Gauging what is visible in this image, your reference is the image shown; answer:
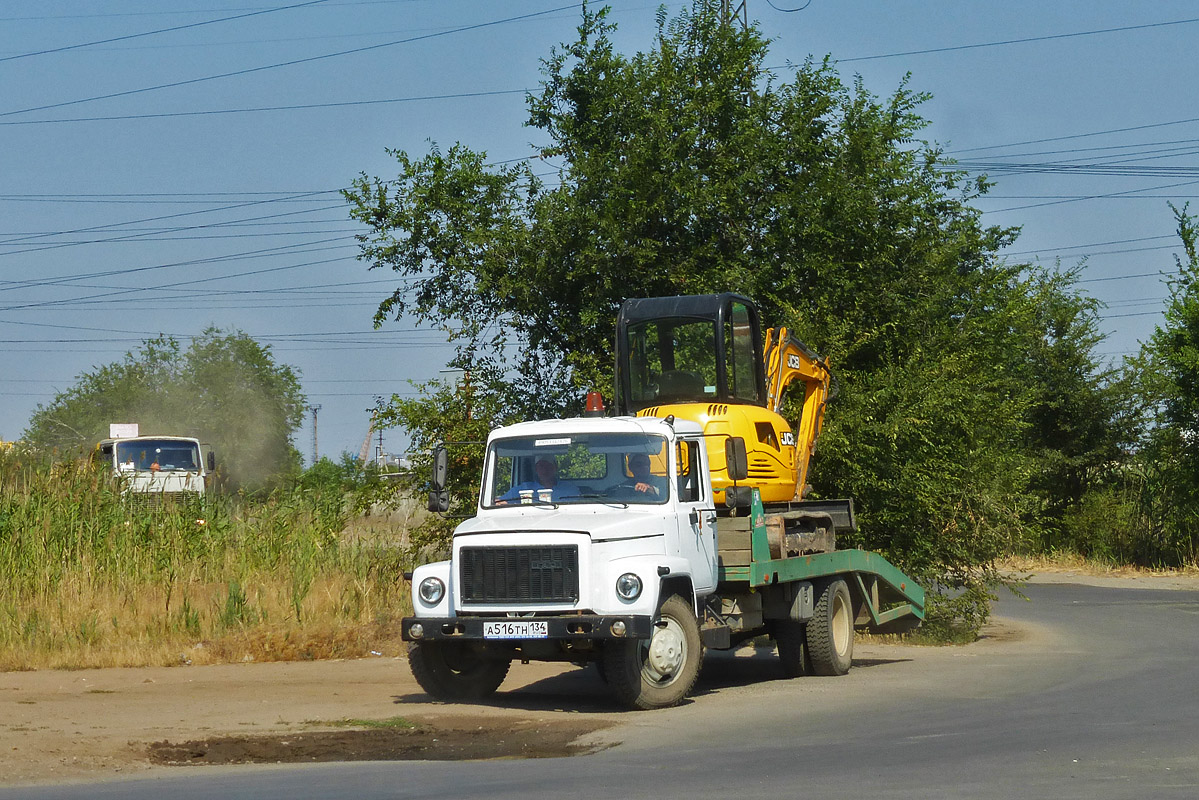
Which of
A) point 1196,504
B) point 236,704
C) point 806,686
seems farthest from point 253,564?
point 1196,504

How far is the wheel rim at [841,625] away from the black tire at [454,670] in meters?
4.28

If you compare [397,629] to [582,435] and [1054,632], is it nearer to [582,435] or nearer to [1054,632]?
[582,435]

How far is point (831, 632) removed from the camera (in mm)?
15719

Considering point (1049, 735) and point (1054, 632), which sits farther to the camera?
point (1054, 632)

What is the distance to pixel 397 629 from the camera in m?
18.6

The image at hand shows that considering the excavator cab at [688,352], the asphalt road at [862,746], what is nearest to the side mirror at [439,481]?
the asphalt road at [862,746]

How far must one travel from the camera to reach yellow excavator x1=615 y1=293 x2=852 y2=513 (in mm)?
15305

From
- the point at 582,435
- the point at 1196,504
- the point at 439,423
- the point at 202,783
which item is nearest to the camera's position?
the point at 202,783

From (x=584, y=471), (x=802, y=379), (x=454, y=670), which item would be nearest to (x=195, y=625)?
(x=454, y=670)

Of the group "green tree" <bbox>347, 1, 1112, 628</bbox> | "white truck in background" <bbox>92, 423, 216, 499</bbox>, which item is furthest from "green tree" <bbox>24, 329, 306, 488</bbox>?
"green tree" <bbox>347, 1, 1112, 628</bbox>

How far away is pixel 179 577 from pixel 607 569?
8230mm

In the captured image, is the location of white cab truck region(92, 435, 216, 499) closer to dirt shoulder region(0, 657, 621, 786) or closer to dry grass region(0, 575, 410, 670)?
dry grass region(0, 575, 410, 670)

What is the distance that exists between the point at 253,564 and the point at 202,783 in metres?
10.7

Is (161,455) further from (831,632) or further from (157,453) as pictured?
(831,632)
